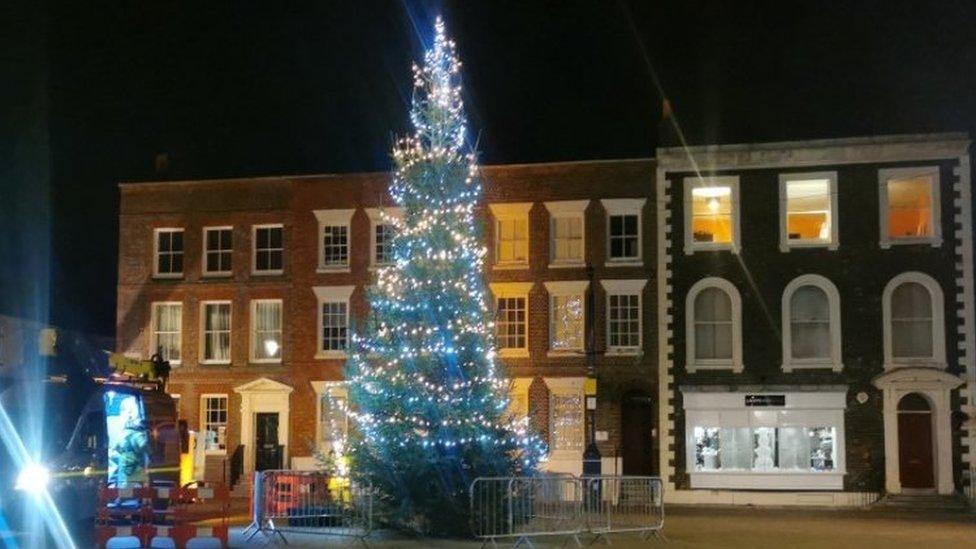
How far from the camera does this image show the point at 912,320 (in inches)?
1399

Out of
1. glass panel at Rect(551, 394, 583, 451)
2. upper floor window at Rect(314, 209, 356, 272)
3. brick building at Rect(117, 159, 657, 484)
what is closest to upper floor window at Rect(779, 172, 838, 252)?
brick building at Rect(117, 159, 657, 484)

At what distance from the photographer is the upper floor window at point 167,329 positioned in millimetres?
40344

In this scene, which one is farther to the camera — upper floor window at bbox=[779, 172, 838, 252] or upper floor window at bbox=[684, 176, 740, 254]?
upper floor window at bbox=[684, 176, 740, 254]

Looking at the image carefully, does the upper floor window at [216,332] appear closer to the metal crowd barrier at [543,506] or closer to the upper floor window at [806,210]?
the upper floor window at [806,210]

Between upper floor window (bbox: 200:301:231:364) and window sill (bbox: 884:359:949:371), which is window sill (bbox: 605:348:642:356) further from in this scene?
upper floor window (bbox: 200:301:231:364)

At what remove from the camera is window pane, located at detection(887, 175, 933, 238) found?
3572 cm

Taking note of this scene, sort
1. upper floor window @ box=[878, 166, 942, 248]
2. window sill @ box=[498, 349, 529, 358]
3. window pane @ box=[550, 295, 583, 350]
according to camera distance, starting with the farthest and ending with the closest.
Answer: window sill @ box=[498, 349, 529, 358] < window pane @ box=[550, 295, 583, 350] < upper floor window @ box=[878, 166, 942, 248]

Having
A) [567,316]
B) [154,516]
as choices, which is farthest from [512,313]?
[154,516]

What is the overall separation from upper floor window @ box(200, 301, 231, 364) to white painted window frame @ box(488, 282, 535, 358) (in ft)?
30.2

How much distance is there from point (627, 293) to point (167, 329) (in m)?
15.5

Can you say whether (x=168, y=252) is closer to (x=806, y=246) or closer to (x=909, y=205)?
(x=806, y=246)

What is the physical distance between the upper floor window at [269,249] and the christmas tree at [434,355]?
17044mm

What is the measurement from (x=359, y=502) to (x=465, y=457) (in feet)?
6.89

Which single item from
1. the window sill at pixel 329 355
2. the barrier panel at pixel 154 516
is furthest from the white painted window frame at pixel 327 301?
the barrier panel at pixel 154 516
